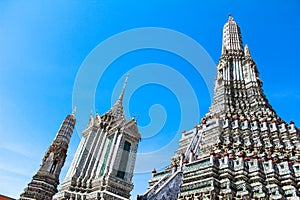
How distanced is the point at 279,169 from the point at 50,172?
29.3 metres

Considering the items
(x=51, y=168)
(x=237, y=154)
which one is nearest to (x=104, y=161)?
(x=51, y=168)

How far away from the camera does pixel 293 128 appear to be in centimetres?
2084

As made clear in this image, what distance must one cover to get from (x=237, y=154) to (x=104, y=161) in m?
19.9

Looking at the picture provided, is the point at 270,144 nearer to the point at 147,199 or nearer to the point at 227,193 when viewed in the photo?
the point at 227,193

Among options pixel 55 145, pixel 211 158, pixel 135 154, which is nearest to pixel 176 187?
pixel 211 158

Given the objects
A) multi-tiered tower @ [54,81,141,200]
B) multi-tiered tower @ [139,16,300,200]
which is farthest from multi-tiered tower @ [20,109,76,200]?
multi-tiered tower @ [139,16,300,200]

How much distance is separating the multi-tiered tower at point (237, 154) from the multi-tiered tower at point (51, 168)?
17615 millimetres

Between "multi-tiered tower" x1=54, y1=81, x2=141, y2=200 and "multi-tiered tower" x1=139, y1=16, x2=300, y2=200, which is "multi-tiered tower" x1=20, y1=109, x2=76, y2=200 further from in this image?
"multi-tiered tower" x1=139, y1=16, x2=300, y2=200

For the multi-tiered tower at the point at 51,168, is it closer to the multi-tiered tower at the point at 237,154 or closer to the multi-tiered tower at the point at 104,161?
the multi-tiered tower at the point at 104,161

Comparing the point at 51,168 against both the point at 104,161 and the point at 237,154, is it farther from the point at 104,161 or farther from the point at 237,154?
the point at 237,154

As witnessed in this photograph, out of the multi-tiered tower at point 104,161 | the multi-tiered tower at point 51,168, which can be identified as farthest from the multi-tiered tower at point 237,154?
the multi-tiered tower at point 51,168

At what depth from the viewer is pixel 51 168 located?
34.9 metres

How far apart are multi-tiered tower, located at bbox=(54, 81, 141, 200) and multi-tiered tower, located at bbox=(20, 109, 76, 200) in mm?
3128

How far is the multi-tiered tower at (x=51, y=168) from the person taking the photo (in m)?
31.0
